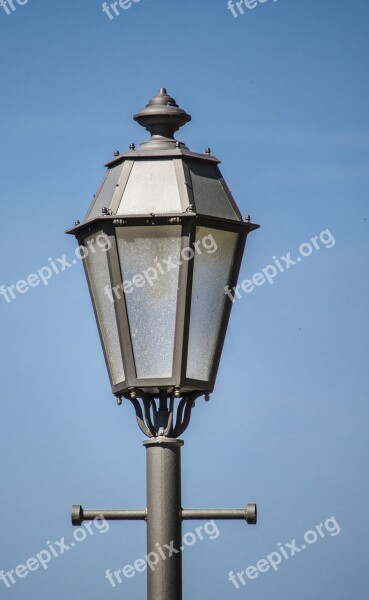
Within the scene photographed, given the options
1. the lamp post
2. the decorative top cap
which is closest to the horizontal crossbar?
the lamp post

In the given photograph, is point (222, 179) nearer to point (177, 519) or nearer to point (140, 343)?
point (140, 343)

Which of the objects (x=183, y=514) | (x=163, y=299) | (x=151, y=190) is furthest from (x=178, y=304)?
(x=183, y=514)

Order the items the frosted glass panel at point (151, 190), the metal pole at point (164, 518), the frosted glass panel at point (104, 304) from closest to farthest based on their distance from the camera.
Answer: the metal pole at point (164, 518) < the frosted glass panel at point (151, 190) < the frosted glass panel at point (104, 304)

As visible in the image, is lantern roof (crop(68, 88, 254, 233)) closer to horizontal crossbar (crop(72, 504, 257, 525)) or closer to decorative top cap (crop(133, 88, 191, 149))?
decorative top cap (crop(133, 88, 191, 149))

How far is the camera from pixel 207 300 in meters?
7.11

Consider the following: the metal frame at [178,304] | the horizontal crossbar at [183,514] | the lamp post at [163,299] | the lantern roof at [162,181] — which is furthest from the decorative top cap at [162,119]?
the horizontal crossbar at [183,514]

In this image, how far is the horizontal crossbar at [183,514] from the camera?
6984 mm

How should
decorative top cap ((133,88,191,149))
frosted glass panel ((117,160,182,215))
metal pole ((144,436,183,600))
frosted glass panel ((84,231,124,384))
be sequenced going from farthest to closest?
decorative top cap ((133,88,191,149)) → frosted glass panel ((84,231,124,384)) → frosted glass panel ((117,160,182,215)) → metal pole ((144,436,183,600))

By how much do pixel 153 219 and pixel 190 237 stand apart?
197 mm

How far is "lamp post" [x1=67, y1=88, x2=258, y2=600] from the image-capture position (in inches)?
274

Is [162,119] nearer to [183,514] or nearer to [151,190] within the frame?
[151,190]

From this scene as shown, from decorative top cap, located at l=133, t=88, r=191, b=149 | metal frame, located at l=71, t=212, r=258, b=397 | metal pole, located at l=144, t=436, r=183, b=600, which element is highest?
decorative top cap, located at l=133, t=88, r=191, b=149

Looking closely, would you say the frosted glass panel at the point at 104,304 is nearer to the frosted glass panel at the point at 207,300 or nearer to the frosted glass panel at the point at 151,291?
the frosted glass panel at the point at 151,291

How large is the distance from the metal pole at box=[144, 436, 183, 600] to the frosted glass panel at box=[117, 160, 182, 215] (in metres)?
1.12
